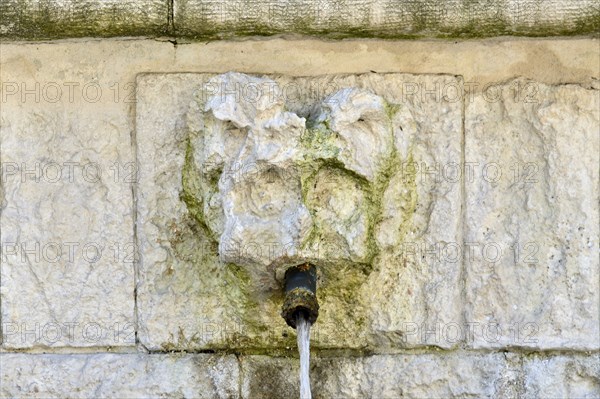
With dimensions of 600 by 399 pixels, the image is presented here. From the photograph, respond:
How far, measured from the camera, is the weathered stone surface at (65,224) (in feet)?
8.19

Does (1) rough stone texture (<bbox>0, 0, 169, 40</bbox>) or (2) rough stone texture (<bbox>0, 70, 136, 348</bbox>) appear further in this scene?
(2) rough stone texture (<bbox>0, 70, 136, 348</bbox>)

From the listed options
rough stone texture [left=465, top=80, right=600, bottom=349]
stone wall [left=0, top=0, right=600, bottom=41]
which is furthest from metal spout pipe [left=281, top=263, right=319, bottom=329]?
stone wall [left=0, top=0, right=600, bottom=41]

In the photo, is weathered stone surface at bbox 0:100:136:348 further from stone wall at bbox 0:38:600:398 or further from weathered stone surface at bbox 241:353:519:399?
weathered stone surface at bbox 241:353:519:399

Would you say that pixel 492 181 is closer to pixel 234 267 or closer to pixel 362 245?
pixel 362 245

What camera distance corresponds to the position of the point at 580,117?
8.14 feet

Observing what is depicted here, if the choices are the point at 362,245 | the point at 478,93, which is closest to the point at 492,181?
the point at 478,93

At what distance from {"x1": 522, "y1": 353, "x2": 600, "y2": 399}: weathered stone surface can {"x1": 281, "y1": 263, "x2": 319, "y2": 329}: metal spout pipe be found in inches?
24.4

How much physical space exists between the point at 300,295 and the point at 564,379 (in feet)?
2.50

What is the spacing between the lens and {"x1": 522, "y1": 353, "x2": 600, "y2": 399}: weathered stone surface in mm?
2465

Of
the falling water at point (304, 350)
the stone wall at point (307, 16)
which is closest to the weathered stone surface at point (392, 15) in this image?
the stone wall at point (307, 16)

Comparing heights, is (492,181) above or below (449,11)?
below

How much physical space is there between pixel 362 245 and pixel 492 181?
434 millimetres

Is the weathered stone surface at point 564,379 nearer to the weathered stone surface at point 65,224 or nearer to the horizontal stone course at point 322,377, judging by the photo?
the horizontal stone course at point 322,377

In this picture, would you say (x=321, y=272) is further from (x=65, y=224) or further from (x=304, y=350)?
(x=65, y=224)
